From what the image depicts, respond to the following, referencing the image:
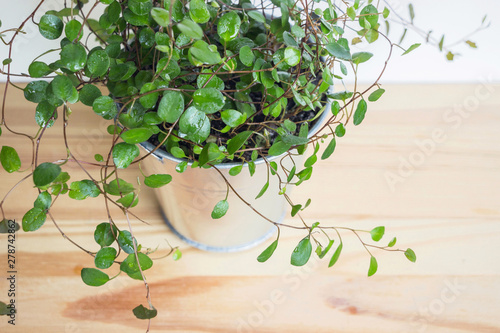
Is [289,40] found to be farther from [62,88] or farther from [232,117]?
[62,88]

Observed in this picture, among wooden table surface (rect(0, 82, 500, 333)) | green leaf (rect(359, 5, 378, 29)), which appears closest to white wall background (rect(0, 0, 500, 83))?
wooden table surface (rect(0, 82, 500, 333))

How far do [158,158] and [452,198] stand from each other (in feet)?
1.81

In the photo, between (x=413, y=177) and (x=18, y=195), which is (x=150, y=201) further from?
(x=413, y=177)

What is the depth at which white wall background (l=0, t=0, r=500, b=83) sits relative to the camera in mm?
818

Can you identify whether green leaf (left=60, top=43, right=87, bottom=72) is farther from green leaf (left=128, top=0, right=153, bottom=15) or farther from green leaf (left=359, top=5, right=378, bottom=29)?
green leaf (left=359, top=5, right=378, bottom=29)

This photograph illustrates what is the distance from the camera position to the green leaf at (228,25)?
1.33ft

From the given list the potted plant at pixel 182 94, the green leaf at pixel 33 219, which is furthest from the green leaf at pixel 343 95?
the green leaf at pixel 33 219

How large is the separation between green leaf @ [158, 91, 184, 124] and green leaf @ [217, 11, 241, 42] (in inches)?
2.8

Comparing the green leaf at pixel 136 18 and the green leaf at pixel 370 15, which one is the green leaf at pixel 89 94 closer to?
the green leaf at pixel 136 18

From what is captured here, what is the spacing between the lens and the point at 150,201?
0.78m

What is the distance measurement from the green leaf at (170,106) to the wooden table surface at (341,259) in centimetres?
39

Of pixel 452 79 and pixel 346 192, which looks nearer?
pixel 346 192

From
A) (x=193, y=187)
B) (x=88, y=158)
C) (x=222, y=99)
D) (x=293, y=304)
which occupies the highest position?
(x=222, y=99)

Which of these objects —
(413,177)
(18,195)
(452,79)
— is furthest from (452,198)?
(18,195)
